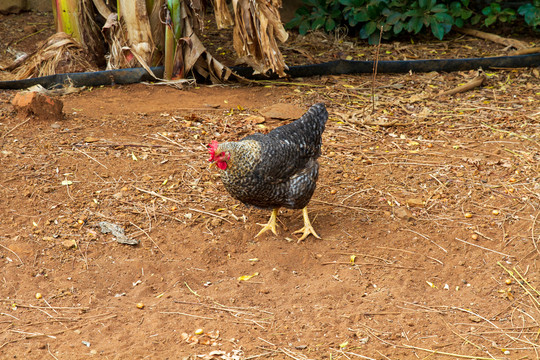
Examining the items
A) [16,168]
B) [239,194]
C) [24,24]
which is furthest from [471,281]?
[24,24]

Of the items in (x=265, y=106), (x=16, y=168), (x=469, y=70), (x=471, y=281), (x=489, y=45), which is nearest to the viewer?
(x=471, y=281)

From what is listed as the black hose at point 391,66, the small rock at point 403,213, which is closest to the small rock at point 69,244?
the small rock at point 403,213

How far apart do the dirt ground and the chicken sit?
0.41 metres

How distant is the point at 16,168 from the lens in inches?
181

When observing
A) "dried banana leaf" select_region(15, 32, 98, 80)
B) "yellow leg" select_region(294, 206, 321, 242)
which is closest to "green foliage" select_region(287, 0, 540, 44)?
"dried banana leaf" select_region(15, 32, 98, 80)

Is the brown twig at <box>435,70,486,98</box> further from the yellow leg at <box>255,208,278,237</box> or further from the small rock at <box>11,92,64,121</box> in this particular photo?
the small rock at <box>11,92,64,121</box>

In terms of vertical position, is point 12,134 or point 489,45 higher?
point 489,45

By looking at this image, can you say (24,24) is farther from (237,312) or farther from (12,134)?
(237,312)

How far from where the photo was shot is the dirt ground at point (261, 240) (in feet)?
10.6

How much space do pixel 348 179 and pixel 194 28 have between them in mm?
2852

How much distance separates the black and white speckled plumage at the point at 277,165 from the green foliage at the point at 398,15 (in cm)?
408

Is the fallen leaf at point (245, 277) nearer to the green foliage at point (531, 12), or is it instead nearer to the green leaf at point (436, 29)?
the green leaf at point (436, 29)

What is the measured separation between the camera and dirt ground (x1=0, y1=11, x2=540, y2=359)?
322 cm

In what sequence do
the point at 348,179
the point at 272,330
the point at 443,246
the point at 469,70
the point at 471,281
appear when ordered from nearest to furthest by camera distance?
the point at 272,330 → the point at 471,281 → the point at 443,246 → the point at 348,179 → the point at 469,70
